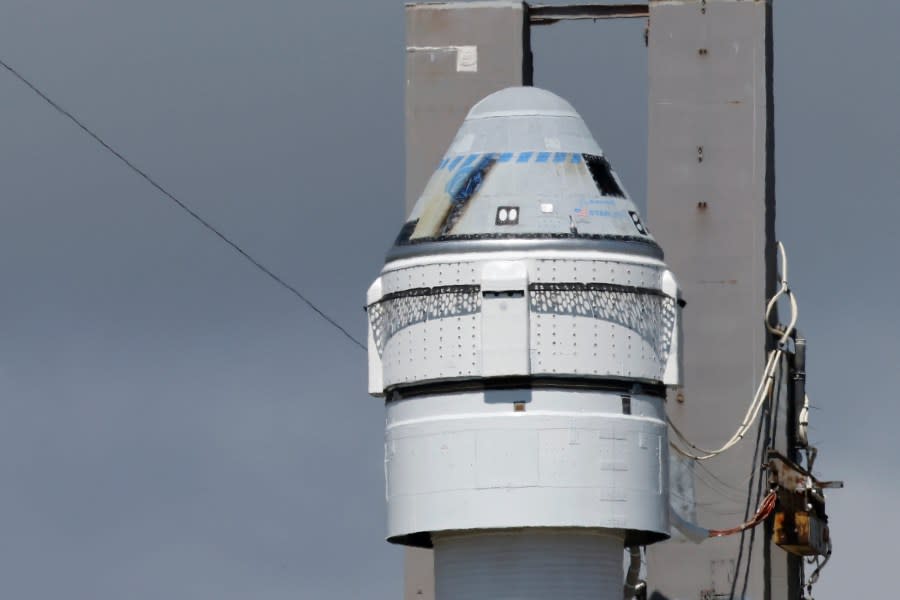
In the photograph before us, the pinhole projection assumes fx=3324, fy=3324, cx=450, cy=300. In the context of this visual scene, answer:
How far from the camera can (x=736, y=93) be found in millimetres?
72750

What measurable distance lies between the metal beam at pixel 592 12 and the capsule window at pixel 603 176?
13.5m

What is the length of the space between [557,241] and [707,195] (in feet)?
50.5

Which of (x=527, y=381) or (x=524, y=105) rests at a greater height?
(x=524, y=105)

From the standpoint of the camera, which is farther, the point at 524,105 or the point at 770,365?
the point at 770,365

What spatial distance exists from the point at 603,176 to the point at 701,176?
1351 centimetres

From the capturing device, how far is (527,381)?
57156mm

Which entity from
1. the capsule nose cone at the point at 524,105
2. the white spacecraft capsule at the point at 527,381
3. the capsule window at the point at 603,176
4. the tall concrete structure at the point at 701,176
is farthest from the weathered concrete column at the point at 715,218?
the white spacecraft capsule at the point at 527,381

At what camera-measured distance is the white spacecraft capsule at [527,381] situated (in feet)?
187

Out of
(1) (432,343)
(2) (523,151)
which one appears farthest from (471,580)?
(2) (523,151)

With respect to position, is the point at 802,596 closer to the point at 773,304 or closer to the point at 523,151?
the point at 773,304

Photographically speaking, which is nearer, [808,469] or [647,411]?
[647,411]

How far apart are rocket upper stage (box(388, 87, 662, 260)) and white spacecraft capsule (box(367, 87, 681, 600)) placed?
0.13 ft

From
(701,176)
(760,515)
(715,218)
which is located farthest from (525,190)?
(701,176)

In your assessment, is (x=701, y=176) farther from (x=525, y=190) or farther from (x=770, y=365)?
(x=525, y=190)
